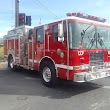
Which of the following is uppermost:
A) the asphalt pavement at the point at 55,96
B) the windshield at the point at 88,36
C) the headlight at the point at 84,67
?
the windshield at the point at 88,36

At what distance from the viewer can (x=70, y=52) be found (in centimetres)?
753

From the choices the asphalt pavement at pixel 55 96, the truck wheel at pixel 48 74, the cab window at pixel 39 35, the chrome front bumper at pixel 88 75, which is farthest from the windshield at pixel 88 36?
the cab window at pixel 39 35

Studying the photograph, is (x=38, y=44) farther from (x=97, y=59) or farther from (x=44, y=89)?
(x=97, y=59)

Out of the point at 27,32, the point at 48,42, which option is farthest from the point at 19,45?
the point at 48,42

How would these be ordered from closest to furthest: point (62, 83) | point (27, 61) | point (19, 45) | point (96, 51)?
point (96, 51)
point (62, 83)
point (27, 61)
point (19, 45)

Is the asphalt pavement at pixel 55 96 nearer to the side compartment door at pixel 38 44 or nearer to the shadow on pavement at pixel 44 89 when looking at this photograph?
the shadow on pavement at pixel 44 89

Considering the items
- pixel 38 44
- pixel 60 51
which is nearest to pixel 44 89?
pixel 60 51

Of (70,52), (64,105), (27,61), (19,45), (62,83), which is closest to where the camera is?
(64,105)

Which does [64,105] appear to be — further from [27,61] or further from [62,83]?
[27,61]

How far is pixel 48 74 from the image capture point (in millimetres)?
8906

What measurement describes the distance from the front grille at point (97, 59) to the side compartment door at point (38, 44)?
222cm

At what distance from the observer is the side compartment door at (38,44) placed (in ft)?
30.4

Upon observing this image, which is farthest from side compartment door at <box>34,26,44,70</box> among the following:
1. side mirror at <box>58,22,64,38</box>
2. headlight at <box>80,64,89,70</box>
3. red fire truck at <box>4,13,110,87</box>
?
headlight at <box>80,64,89,70</box>

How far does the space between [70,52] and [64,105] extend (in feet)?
6.30
